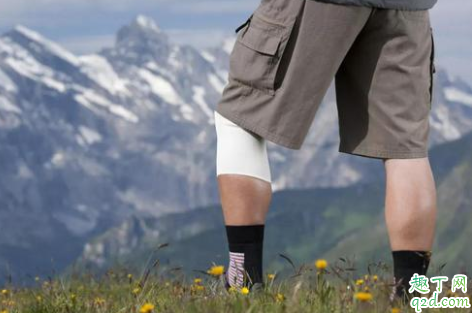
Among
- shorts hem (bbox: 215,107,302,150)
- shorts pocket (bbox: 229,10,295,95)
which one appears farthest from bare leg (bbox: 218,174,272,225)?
shorts pocket (bbox: 229,10,295,95)

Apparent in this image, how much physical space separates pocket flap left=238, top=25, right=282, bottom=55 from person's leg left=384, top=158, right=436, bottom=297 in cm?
92

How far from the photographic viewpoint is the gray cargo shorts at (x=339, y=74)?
14.1 ft

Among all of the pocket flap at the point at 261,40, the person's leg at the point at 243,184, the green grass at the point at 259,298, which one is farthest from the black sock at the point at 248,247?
the pocket flap at the point at 261,40

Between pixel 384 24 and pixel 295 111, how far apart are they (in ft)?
2.17

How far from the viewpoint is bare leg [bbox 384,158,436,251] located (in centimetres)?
454

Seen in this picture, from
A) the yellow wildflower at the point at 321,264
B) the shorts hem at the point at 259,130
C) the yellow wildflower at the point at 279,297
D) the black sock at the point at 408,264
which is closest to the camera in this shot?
the yellow wildflower at the point at 321,264

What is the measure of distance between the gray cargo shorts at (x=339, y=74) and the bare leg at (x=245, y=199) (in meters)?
0.30

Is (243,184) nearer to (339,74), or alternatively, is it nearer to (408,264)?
(339,74)

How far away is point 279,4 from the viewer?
14.3 ft

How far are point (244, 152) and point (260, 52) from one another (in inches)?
21.5

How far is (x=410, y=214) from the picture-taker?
14.9ft

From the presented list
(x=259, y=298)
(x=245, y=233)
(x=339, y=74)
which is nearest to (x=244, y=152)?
(x=245, y=233)

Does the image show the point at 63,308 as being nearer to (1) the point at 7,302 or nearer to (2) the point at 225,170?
(2) the point at 225,170

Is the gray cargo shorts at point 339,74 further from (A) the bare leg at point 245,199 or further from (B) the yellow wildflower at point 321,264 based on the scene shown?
(B) the yellow wildflower at point 321,264
